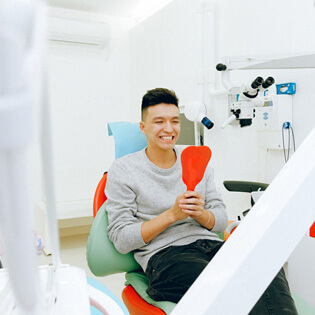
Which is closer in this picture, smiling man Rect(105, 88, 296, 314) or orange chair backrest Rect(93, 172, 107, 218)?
smiling man Rect(105, 88, 296, 314)

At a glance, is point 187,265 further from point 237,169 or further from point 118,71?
point 118,71

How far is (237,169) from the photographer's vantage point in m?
2.53

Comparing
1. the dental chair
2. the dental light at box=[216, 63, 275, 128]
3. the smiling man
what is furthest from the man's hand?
the dental light at box=[216, 63, 275, 128]

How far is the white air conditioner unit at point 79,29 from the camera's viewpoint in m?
3.57

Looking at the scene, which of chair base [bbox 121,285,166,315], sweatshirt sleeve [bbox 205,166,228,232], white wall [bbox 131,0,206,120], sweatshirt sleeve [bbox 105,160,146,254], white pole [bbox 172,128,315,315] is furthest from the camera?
white wall [bbox 131,0,206,120]

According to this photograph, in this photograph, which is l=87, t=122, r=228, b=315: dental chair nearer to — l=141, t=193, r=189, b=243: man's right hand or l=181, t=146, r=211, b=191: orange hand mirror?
l=141, t=193, r=189, b=243: man's right hand

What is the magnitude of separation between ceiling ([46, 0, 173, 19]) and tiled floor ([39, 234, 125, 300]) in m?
2.54

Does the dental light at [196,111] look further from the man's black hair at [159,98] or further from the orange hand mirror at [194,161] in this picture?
the orange hand mirror at [194,161]

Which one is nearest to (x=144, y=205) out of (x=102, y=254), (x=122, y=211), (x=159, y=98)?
(x=122, y=211)

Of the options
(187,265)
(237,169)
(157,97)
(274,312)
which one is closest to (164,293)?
(187,265)

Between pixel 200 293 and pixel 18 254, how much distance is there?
201 millimetres

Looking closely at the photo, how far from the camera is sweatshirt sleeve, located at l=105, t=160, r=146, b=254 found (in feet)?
4.33

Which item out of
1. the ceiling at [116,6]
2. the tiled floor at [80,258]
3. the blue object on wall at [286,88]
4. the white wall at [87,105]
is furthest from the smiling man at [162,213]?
the ceiling at [116,6]

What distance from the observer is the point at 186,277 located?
120 cm
